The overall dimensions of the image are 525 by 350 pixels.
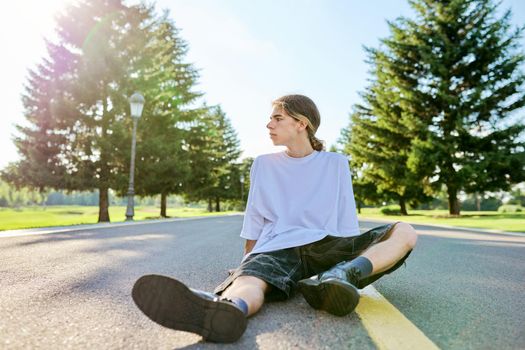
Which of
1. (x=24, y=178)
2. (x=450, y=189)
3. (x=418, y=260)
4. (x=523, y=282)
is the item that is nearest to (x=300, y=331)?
(x=523, y=282)

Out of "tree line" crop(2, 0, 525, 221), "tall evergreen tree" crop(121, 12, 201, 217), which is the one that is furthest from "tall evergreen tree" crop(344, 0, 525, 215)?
"tall evergreen tree" crop(121, 12, 201, 217)

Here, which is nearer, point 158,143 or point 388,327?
point 388,327

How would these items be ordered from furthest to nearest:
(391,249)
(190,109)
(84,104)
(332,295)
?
1. (190,109)
2. (84,104)
3. (391,249)
4. (332,295)

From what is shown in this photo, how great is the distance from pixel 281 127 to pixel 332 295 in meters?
1.20

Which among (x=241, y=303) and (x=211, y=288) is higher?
(x=241, y=303)

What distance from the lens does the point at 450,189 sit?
2025 cm

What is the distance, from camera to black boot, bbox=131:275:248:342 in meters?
1.32

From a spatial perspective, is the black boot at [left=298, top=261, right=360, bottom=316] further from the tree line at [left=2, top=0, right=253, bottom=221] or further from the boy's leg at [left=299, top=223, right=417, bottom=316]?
the tree line at [left=2, top=0, right=253, bottom=221]

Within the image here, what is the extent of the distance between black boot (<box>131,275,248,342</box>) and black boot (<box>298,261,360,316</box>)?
0.47m

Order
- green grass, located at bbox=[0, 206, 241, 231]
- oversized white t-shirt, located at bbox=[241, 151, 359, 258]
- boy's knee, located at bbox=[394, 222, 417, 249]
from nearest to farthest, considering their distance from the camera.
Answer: boy's knee, located at bbox=[394, 222, 417, 249] < oversized white t-shirt, located at bbox=[241, 151, 359, 258] < green grass, located at bbox=[0, 206, 241, 231]

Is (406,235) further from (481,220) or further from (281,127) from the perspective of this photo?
(481,220)

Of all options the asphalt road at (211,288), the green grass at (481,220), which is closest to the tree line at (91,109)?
the green grass at (481,220)

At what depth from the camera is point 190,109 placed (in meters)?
24.3

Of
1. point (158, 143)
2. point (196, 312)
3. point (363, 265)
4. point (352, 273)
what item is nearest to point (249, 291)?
point (196, 312)
